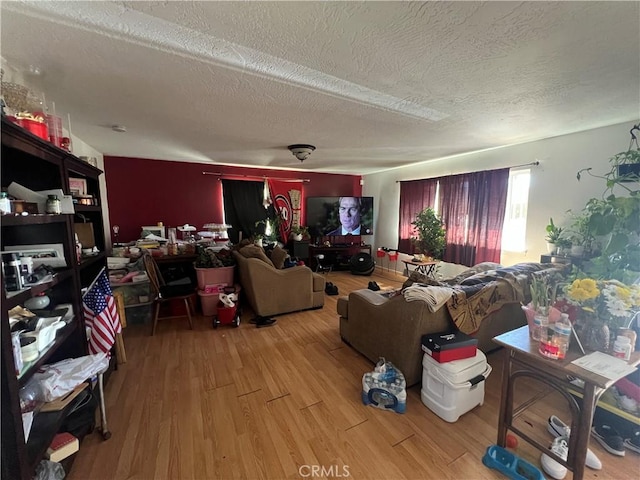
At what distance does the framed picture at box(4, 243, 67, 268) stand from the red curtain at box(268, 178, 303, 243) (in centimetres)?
386

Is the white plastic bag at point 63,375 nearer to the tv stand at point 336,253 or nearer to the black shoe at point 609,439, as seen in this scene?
the black shoe at point 609,439

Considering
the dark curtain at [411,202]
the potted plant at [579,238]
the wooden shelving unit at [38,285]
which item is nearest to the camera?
the wooden shelving unit at [38,285]

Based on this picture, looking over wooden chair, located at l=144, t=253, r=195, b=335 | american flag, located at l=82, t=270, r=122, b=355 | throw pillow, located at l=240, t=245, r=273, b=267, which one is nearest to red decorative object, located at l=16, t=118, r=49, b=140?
american flag, located at l=82, t=270, r=122, b=355

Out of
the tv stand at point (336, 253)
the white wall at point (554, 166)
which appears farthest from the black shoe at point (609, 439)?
the tv stand at point (336, 253)

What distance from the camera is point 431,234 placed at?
4.19 metres

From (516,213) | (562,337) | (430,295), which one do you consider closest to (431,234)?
(516,213)

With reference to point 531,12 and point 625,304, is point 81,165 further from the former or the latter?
point 625,304

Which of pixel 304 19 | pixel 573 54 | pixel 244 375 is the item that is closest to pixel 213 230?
pixel 244 375

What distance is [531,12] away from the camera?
1.08 m

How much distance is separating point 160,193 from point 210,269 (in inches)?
82.5

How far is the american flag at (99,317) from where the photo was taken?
1.70 m

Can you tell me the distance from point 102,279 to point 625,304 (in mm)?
3034

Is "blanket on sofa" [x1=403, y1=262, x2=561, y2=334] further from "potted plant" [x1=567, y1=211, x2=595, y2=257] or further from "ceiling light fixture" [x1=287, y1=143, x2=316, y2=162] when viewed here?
"ceiling light fixture" [x1=287, y1=143, x2=316, y2=162]

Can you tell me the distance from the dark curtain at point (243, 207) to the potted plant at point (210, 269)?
1.64 m
